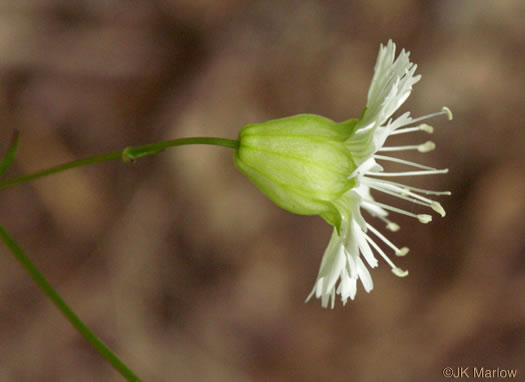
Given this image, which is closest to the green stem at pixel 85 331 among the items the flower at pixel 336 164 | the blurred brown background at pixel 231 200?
the flower at pixel 336 164

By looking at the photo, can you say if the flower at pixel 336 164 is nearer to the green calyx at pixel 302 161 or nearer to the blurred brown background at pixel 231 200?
the green calyx at pixel 302 161

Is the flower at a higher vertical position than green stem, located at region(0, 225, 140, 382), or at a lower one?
higher

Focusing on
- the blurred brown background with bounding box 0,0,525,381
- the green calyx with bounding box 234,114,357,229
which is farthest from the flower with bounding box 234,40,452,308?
the blurred brown background with bounding box 0,0,525,381

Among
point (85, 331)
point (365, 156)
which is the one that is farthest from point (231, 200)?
point (365, 156)

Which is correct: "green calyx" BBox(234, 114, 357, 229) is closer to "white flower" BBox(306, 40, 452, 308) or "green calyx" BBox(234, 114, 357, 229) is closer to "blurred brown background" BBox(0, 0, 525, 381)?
"white flower" BBox(306, 40, 452, 308)

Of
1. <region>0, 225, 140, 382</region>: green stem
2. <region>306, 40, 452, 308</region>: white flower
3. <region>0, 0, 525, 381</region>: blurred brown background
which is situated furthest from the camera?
<region>0, 0, 525, 381</region>: blurred brown background
